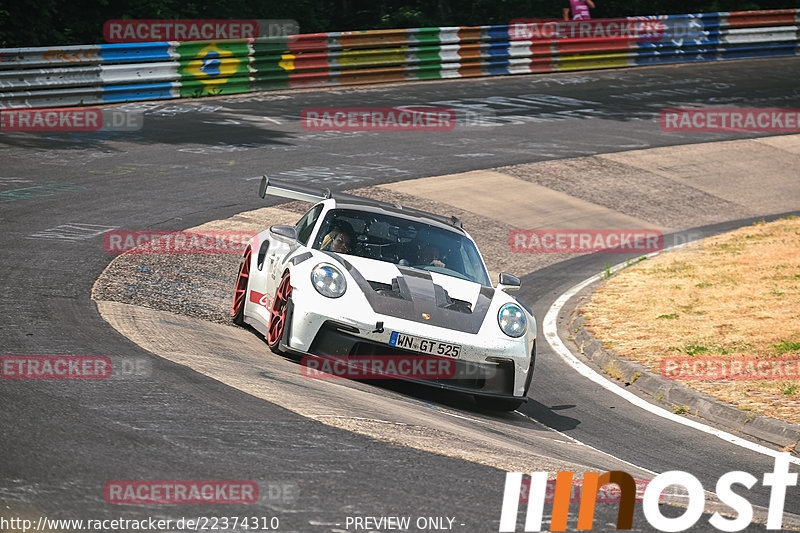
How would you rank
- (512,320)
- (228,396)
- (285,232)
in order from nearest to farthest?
(228,396), (512,320), (285,232)

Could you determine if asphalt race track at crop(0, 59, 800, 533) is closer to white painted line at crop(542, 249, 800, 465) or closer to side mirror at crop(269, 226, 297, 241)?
white painted line at crop(542, 249, 800, 465)

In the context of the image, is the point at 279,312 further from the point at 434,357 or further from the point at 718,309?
the point at 718,309

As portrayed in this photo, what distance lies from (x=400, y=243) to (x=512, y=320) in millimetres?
1475

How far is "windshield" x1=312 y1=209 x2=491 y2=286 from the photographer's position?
353 inches

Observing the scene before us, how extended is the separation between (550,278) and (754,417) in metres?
6.50

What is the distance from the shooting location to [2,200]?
13.5m

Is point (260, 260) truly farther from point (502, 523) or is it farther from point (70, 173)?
point (70, 173)

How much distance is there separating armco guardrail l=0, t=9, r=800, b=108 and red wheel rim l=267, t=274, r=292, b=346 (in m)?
12.8

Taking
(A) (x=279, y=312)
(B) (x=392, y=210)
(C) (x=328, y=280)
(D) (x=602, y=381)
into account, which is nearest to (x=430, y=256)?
(B) (x=392, y=210)

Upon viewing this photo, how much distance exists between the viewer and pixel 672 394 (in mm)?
9305

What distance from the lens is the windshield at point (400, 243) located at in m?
8.97

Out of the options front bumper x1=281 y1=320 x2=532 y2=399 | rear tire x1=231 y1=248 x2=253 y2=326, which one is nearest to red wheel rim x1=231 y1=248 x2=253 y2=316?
rear tire x1=231 y1=248 x2=253 y2=326

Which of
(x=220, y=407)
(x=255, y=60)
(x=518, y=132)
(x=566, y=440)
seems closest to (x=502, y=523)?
(x=220, y=407)

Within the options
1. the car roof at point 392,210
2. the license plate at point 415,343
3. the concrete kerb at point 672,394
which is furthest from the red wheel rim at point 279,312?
the concrete kerb at point 672,394
